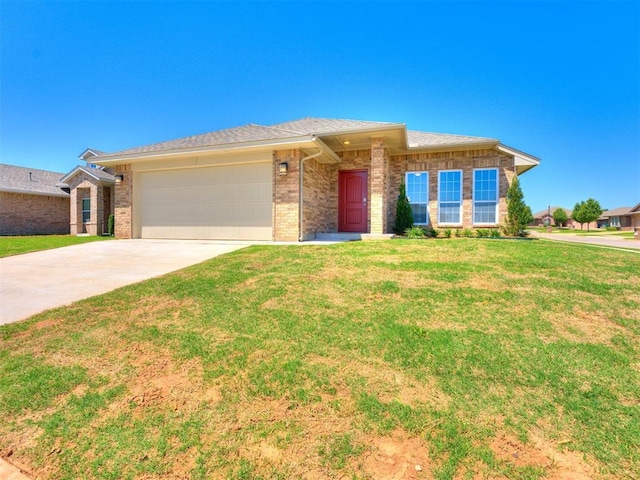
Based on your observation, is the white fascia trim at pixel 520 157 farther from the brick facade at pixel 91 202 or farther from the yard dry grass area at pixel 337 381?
the brick facade at pixel 91 202

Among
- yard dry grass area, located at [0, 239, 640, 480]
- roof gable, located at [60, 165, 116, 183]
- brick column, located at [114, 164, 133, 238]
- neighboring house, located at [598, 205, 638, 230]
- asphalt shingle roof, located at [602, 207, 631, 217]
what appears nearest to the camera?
yard dry grass area, located at [0, 239, 640, 480]

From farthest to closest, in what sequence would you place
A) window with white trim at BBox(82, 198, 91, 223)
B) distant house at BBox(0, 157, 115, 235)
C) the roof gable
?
window with white trim at BBox(82, 198, 91, 223) → distant house at BBox(0, 157, 115, 235) → the roof gable

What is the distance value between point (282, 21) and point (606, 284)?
10.8 m

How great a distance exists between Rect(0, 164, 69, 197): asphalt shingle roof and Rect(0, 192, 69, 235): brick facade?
569 millimetres

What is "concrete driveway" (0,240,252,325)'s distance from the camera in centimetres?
481

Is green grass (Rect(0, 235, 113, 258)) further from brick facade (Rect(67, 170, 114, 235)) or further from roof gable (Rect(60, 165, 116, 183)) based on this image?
roof gable (Rect(60, 165, 116, 183))

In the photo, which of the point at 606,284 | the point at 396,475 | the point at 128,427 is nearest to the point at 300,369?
the point at 396,475

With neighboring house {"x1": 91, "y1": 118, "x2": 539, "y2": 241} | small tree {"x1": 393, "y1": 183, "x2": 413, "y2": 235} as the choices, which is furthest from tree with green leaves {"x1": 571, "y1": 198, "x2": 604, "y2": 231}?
small tree {"x1": 393, "y1": 183, "x2": 413, "y2": 235}

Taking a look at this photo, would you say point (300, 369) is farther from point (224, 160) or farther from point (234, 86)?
point (234, 86)

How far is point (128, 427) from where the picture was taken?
7.17 feet

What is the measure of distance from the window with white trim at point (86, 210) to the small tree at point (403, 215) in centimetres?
1797

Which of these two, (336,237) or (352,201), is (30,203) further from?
(352,201)

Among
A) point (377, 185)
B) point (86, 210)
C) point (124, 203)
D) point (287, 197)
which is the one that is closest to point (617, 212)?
point (377, 185)

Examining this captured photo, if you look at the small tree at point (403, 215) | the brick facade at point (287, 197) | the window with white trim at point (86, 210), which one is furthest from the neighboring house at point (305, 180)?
the window with white trim at point (86, 210)
